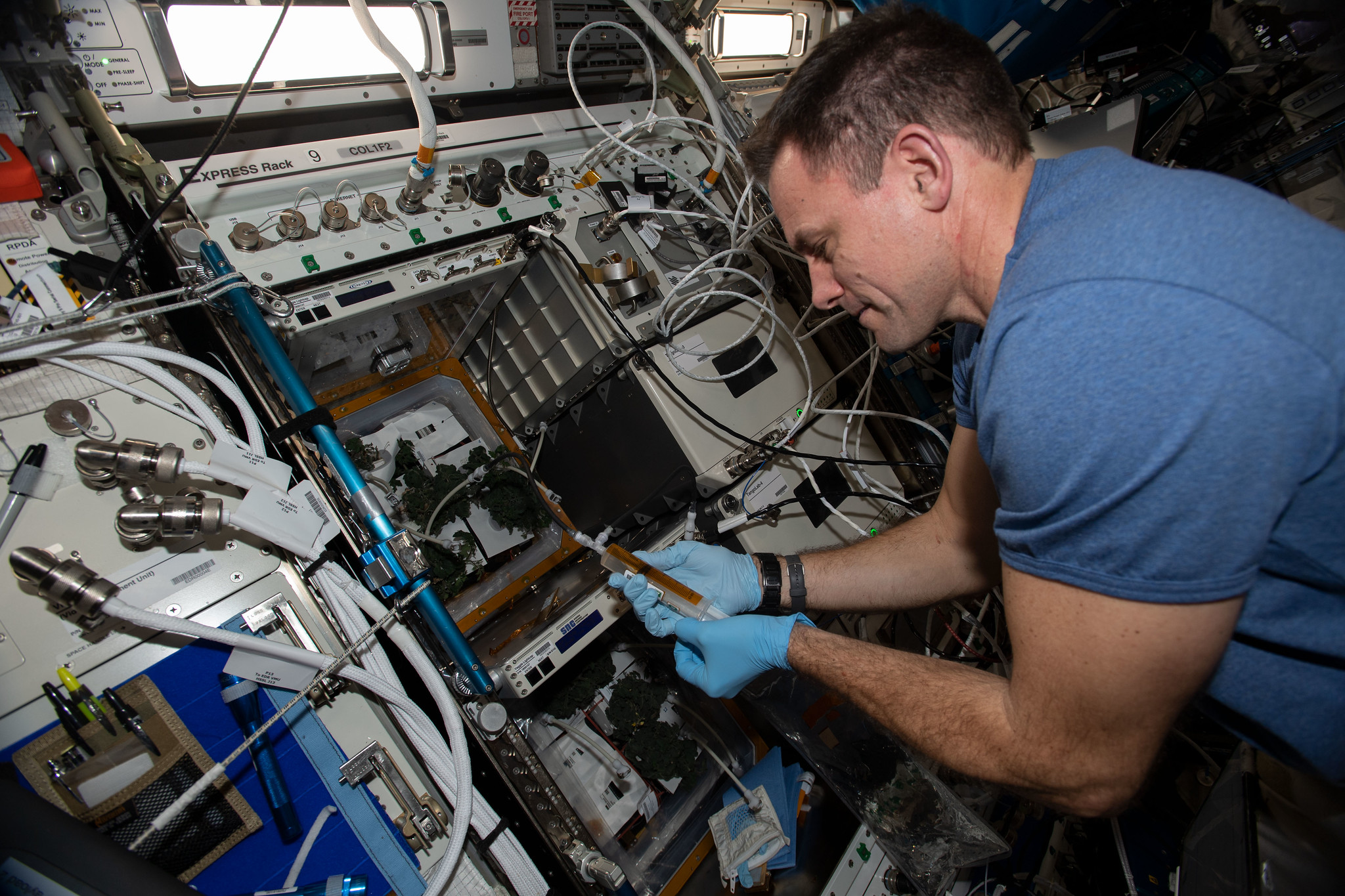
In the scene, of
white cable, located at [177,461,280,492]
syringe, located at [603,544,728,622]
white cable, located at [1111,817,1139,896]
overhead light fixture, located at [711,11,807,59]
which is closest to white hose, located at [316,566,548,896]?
white cable, located at [177,461,280,492]

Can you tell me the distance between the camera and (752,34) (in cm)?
271

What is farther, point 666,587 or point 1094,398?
point 666,587

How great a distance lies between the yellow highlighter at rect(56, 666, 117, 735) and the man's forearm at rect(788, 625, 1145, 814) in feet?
4.29

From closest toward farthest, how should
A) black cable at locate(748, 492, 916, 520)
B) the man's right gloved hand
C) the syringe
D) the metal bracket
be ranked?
1. the metal bracket
2. the syringe
3. the man's right gloved hand
4. black cable at locate(748, 492, 916, 520)

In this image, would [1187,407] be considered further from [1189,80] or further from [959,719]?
[1189,80]

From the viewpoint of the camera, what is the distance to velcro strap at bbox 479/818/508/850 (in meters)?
1.18

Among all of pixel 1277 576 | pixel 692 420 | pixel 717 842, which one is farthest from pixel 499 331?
pixel 1277 576

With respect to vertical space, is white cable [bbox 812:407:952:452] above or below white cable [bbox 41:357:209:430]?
below

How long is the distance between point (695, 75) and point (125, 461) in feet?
6.19

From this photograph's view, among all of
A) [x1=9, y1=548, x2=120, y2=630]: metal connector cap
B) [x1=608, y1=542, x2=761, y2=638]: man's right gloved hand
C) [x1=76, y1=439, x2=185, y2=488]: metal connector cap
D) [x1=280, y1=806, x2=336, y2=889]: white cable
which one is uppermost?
[x1=76, y1=439, x2=185, y2=488]: metal connector cap

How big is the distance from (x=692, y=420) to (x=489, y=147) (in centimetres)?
103

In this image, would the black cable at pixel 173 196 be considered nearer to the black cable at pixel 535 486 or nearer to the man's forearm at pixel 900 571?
the black cable at pixel 535 486

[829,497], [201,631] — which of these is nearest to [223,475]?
[201,631]

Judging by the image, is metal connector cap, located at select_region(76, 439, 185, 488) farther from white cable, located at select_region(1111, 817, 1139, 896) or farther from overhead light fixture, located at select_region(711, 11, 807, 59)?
white cable, located at select_region(1111, 817, 1139, 896)
